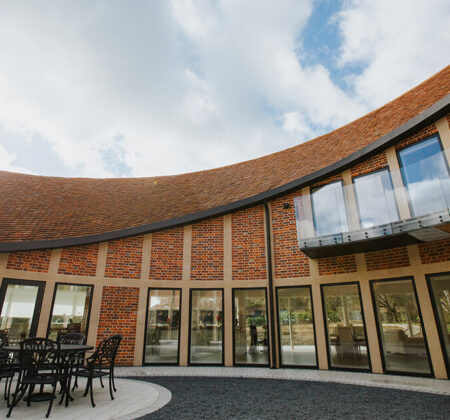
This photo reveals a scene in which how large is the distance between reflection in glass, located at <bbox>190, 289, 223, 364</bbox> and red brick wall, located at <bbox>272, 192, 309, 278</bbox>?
2071 mm

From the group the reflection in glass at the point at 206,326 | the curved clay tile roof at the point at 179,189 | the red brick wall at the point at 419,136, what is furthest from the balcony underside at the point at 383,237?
the reflection in glass at the point at 206,326

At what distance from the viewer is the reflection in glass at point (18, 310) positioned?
7.34m

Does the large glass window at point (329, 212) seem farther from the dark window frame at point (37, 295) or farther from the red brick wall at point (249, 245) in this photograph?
the dark window frame at point (37, 295)

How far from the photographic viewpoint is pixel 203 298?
28.9 ft

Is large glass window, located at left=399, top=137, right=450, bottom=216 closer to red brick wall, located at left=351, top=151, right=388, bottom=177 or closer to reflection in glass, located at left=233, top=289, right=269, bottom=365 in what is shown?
red brick wall, located at left=351, top=151, right=388, bottom=177

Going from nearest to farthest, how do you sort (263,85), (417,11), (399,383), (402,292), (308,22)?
(399,383)
(402,292)
(417,11)
(308,22)
(263,85)

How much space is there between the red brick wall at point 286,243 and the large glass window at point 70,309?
5.57 meters

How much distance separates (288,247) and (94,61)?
7305 millimetres

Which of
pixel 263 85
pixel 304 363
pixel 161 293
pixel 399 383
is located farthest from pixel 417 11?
pixel 161 293

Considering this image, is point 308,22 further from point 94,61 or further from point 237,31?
point 94,61

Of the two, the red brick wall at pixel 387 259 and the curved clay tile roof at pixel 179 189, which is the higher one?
the curved clay tile roof at pixel 179 189

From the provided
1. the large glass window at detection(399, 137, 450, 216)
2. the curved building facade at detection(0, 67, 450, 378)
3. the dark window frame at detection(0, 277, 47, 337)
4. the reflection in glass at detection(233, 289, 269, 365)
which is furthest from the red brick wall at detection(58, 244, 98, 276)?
the large glass window at detection(399, 137, 450, 216)

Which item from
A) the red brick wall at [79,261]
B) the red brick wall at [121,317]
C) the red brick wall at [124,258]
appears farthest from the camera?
the red brick wall at [124,258]

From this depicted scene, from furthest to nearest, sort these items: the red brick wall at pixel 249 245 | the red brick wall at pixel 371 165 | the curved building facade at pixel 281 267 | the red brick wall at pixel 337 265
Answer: the red brick wall at pixel 249 245 < the red brick wall at pixel 337 265 < the red brick wall at pixel 371 165 < the curved building facade at pixel 281 267
